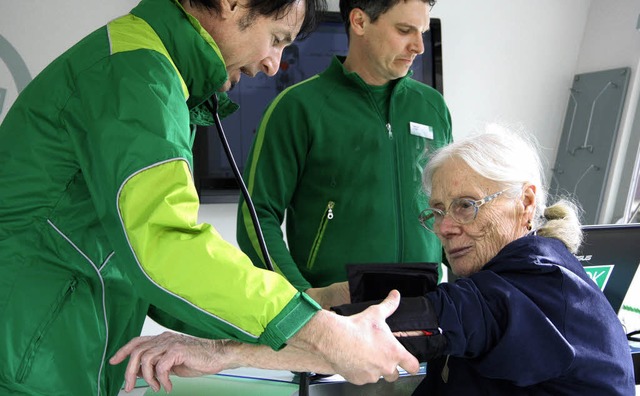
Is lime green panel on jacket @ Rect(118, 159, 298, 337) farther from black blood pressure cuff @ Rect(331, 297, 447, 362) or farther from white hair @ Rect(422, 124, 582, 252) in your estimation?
white hair @ Rect(422, 124, 582, 252)

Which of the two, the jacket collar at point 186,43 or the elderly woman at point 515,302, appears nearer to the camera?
the jacket collar at point 186,43

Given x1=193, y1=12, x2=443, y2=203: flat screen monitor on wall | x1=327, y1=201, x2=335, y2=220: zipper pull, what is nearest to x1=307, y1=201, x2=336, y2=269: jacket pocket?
x1=327, y1=201, x2=335, y2=220: zipper pull

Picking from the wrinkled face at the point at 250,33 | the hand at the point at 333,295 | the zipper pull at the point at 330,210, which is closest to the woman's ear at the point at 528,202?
the hand at the point at 333,295

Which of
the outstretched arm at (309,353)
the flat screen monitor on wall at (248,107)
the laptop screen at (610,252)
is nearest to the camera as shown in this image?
the outstretched arm at (309,353)

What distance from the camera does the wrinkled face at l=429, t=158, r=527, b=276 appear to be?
152 centimetres

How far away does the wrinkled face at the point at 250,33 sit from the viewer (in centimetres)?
123

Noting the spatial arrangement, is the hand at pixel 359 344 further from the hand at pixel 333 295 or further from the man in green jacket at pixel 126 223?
the hand at pixel 333 295

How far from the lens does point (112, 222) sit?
0.99 m

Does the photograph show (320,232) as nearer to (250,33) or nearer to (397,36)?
(397,36)

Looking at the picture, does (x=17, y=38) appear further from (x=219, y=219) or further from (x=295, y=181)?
(x=295, y=181)

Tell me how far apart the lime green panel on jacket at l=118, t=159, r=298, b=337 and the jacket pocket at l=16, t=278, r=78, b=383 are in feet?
0.69

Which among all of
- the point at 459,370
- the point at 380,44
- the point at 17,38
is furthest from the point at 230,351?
the point at 17,38

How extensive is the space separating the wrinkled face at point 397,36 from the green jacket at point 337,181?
10 cm

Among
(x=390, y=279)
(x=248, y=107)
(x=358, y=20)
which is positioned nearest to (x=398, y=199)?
(x=358, y=20)
